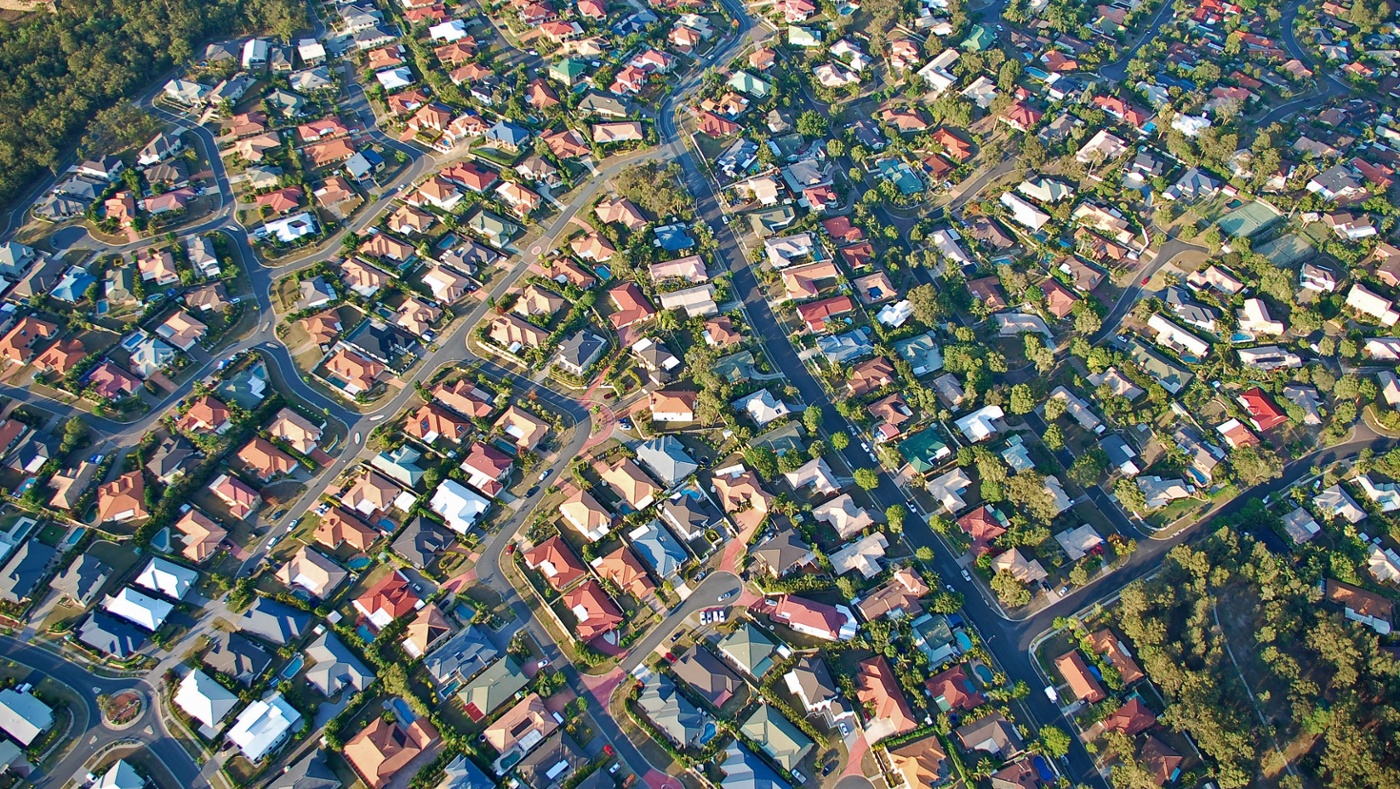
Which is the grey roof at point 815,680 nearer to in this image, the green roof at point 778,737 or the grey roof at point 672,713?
the green roof at point 778,737

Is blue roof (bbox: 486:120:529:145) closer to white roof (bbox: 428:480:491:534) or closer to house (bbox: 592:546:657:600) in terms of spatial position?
white roof (bbox: 428:480:491:534)

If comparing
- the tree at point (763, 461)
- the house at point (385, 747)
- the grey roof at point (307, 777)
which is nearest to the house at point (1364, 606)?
the tree at point (763, 461)

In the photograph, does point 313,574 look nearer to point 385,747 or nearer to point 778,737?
point 385,747

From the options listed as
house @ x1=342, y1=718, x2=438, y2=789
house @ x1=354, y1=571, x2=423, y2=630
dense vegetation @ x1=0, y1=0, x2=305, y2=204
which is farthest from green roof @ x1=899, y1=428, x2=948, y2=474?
dense vegetation @ x1=0, y1=0, x2=305, y2=204

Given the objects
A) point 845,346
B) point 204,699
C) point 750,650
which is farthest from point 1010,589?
point 204,699

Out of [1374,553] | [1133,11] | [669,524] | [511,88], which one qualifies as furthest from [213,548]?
[1133,11]

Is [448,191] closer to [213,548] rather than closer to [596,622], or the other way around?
[213,548]
